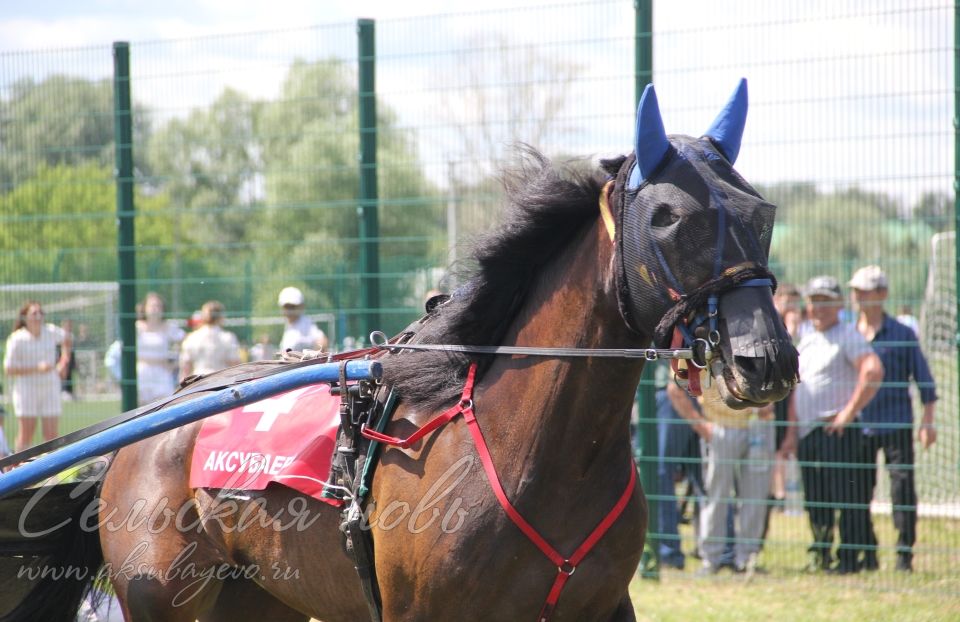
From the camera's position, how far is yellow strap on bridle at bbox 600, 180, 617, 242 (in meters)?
2.84

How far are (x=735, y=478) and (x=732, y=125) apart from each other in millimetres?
5011

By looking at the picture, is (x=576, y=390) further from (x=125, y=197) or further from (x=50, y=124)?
(x=50, y=124)

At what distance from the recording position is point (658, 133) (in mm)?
2715

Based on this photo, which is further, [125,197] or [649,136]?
[125,197]

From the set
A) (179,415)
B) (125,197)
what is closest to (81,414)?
(125,197)

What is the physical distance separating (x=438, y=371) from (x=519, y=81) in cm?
398

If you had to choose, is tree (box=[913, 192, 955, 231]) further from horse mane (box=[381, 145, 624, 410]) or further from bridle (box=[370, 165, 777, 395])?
bridle (box=[370, 165, 777, 395])

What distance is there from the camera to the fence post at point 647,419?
668 centimetres

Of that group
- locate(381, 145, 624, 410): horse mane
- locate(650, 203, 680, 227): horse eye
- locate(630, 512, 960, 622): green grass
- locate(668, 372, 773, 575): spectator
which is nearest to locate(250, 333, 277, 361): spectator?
locate(668, 372, 773, 575): spectator

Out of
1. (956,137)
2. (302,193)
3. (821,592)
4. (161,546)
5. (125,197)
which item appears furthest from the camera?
(302,193)

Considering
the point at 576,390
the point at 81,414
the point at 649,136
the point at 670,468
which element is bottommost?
the point at 670,468

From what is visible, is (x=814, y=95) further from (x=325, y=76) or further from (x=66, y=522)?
(x=66, y=522)

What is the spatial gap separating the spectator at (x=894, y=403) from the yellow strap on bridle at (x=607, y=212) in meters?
4.10

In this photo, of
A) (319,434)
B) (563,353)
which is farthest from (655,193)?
(319,434)
